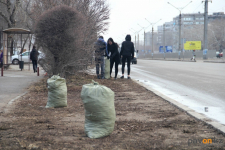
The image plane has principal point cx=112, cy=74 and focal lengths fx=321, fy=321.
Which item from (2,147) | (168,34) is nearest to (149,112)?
(2,147)

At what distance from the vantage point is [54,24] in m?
8.85

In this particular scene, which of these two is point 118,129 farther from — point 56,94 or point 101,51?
point 101,51

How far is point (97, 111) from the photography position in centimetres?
445

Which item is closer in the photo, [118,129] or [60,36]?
[118,129]

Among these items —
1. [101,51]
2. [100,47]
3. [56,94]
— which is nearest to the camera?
[56,94]

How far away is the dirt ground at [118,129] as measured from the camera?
3939 millimetres

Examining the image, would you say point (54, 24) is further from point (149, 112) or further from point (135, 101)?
point (149, 112)

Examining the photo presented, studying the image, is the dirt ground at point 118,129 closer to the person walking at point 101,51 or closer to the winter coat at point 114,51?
the person walking at point 101,51

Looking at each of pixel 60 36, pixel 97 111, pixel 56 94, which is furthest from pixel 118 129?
pixel 60 36

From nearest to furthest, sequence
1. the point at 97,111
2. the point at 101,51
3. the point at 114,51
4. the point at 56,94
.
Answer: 1. the point at 97,111
2. the point at 56,94
3. the point at 101,51
4. the point at 114,51

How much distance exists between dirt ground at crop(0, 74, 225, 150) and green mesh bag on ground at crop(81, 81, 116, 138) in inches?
5.6

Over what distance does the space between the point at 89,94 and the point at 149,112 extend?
2037 millimetres

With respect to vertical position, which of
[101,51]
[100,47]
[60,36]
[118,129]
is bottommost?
[118,129]

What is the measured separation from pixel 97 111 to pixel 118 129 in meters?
0.59
